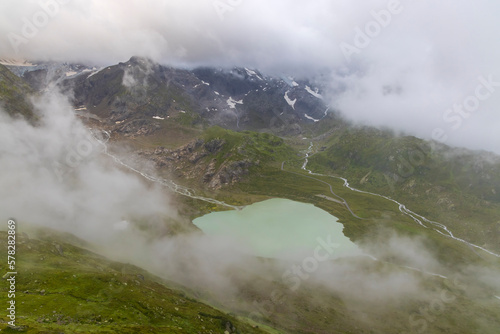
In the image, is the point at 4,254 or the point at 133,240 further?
the point at 133,240

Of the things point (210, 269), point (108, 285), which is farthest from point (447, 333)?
point (108, 285)

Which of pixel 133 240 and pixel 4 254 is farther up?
pixel 133 240

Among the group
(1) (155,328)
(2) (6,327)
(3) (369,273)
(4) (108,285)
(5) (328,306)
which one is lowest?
(2) (6,327)

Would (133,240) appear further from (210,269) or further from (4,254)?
(4,254)

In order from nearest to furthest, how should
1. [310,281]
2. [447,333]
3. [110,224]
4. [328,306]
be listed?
[447,333] → [328,306] → [310,281] → [110,224]

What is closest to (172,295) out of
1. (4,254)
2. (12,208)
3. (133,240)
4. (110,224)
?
(4,254)

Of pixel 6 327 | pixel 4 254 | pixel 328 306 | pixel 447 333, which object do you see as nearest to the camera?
pixel 6 327
